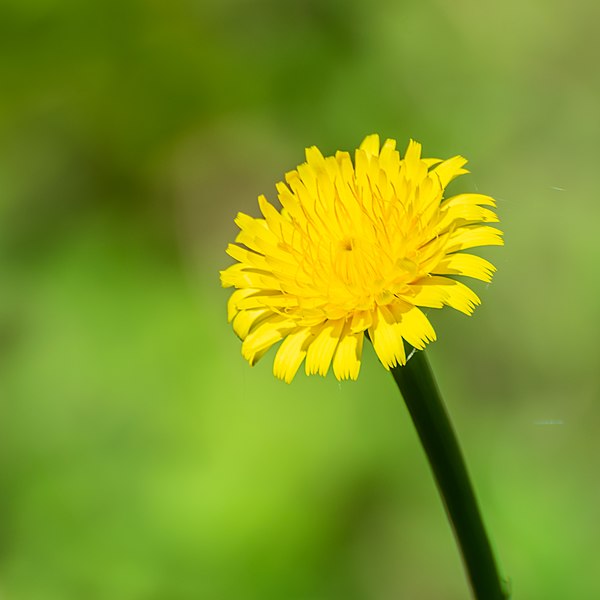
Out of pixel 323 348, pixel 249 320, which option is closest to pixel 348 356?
pixel 323 348

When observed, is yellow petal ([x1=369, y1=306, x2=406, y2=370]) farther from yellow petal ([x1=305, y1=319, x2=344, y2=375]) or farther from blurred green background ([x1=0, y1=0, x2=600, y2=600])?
blurred green background ([x1=0, y1=0, x2=600, y2=600])

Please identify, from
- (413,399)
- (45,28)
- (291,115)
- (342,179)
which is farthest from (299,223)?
(45,28)

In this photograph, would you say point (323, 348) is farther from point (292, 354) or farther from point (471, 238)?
point (471, 238)

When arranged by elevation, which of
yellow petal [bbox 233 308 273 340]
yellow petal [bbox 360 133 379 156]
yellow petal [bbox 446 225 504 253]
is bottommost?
yellow petal [bbox 233 308 273 340]

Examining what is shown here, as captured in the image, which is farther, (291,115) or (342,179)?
(291,115)

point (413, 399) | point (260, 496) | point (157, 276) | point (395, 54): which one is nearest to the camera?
point (413, 399)

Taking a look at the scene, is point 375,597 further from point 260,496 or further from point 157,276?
point 157,276

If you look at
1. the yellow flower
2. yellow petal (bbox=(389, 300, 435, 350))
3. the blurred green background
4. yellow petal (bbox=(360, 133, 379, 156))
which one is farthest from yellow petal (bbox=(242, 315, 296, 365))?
the blurred green background
